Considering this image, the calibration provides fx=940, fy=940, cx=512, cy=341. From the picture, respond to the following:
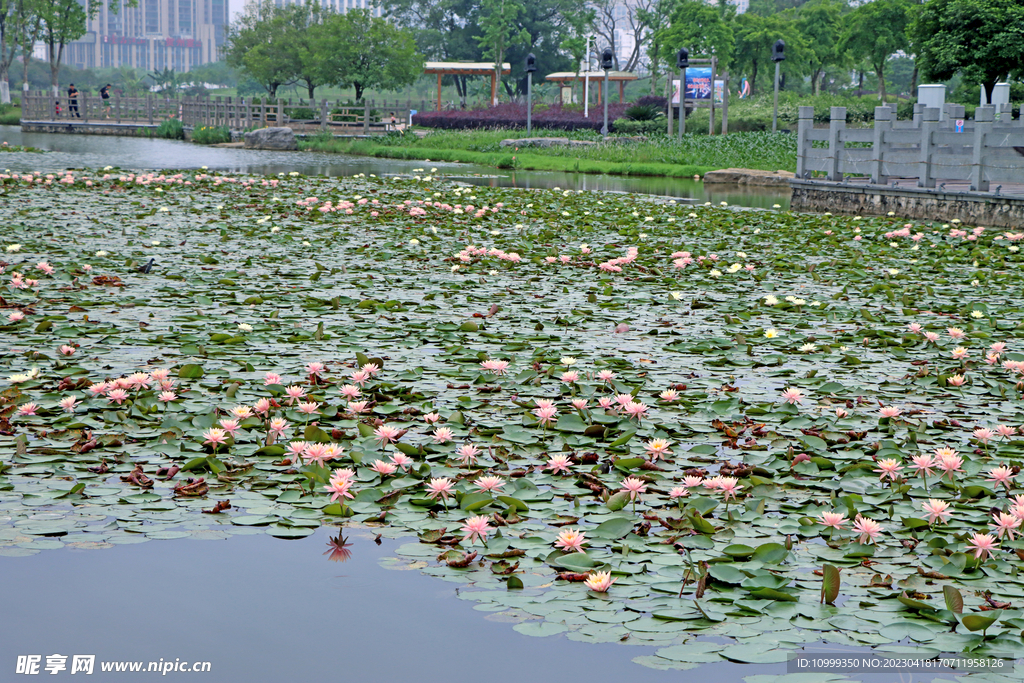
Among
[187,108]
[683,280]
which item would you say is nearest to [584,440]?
[683,280]

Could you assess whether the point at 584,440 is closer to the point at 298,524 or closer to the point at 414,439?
the point at 414,439

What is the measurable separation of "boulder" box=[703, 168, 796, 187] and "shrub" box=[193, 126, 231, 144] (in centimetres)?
1939

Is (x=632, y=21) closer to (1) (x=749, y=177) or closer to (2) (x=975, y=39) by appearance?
(2) (x=975, y=39)

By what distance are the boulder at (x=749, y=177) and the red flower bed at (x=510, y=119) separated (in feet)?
47.3

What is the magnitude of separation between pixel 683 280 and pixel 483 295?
1698mm

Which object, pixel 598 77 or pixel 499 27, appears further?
pixel 499 27

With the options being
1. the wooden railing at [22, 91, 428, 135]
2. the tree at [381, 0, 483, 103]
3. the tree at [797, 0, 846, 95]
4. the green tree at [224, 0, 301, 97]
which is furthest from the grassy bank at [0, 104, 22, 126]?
the tree at [797, 0, 846, 95]

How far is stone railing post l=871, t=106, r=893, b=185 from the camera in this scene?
1319 centimetres

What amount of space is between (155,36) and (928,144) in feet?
572

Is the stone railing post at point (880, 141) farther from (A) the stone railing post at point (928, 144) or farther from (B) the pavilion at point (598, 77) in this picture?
(B) the pavilion at point (598, 77)

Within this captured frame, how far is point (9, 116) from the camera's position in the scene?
4594 cm

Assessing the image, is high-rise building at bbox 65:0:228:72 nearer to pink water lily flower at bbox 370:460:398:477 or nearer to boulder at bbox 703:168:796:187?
boulder at bbox 703:168:796:187

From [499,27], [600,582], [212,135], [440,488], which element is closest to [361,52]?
[212,135]

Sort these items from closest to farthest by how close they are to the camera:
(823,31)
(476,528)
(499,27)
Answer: (476,528) < (823,31) < (499,27)
